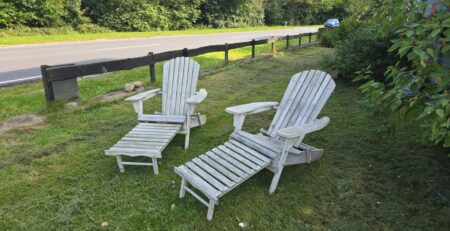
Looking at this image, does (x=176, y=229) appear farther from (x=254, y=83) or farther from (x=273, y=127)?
(x=254, y=83)

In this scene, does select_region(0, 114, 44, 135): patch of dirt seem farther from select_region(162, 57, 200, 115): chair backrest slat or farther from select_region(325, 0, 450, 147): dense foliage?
select_region(325, 0, 450, 147): dense foliage

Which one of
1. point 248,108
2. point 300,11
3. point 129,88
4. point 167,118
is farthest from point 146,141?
point 300,11

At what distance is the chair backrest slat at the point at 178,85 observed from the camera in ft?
14.9

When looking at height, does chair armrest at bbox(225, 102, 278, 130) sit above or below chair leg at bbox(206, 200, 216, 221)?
above

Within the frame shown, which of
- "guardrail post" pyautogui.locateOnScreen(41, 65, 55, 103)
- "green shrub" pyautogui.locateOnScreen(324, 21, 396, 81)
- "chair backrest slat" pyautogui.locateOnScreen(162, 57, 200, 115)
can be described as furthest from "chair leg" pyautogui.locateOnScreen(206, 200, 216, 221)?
"green shrub" pyautogui.locateOnScreen(324, 21, 396, 81)

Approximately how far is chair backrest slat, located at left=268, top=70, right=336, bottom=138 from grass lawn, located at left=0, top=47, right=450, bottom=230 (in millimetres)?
523

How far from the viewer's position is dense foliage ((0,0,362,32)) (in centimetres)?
1766

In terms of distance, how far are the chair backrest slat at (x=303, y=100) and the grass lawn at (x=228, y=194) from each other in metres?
0.52

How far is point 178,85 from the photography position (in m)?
4.72

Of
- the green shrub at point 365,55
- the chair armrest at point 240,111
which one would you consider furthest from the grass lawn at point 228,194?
the green shrub at point 365,55

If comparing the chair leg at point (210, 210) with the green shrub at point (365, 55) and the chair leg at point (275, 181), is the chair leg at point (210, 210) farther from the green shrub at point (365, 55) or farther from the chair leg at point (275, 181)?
the green shrub at point (365, 55)

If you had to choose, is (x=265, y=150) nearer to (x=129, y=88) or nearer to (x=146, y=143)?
(x=146, y=143)

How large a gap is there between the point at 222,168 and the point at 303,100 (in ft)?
4.64

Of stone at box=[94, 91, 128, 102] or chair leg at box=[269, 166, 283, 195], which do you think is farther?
stone at box=[94, 91, 128, 102]
